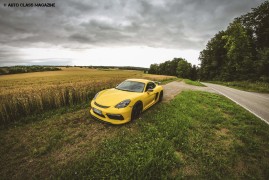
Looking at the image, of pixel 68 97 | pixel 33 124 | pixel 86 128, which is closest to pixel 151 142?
pixel 86 128

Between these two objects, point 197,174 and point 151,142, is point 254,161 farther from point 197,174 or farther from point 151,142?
point 151,142

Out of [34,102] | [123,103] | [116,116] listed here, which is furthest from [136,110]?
[34,102]

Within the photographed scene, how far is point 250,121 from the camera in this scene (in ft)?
17.1

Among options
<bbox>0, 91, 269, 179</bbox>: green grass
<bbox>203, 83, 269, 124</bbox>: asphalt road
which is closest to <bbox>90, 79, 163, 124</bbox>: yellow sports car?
<bbox>0, 91, 269, 179</bbox>: green grass

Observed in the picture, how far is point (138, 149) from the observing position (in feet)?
10.9

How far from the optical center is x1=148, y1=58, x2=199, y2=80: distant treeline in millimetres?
64500

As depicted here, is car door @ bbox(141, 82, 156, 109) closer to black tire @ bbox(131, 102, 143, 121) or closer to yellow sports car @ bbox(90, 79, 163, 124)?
yellow sports car @ bbox(90, 79, 163, 124)

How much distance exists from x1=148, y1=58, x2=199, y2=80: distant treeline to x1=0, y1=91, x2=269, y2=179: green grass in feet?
209

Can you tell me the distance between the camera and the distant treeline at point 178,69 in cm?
6450

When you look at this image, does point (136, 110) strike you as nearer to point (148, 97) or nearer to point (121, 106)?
point (121, 106)

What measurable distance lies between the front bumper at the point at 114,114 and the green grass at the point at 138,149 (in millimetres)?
275

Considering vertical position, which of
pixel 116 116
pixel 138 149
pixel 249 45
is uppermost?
pixel 249 45

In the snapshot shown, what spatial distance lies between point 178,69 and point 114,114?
66.9 m

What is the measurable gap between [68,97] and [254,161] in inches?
296
